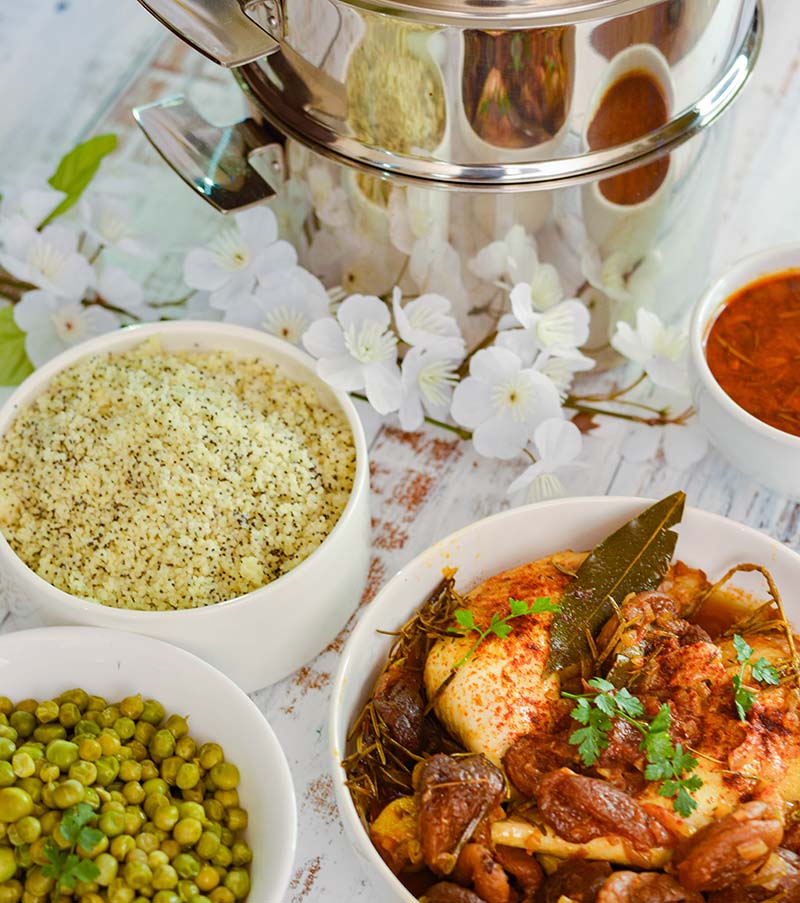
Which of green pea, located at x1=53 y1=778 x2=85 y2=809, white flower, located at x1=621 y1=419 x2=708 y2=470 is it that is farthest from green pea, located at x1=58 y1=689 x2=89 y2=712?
white flower, located at x1=621 y1=419 x2=708 y2=470

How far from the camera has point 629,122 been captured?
121 cm

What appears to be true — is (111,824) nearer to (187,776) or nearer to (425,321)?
(187,776)

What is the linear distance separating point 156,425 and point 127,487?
0.07 meters

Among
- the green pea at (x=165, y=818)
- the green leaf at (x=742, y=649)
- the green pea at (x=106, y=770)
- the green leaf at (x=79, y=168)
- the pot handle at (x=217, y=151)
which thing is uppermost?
the pot handle at (x=217, y=151)

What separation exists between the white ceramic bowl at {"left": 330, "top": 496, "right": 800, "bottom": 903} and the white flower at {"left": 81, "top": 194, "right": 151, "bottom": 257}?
23.1 inches

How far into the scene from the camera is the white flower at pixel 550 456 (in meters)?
1.32

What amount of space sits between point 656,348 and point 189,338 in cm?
54

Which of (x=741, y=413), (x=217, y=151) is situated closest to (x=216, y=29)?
(x=217, y=151)

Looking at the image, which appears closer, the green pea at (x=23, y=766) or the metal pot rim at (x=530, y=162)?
the green pea at (x=23, y=766)

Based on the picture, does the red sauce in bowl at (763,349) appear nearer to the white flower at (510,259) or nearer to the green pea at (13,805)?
the white flower at (510,259)

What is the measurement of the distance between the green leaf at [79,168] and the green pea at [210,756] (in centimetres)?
74

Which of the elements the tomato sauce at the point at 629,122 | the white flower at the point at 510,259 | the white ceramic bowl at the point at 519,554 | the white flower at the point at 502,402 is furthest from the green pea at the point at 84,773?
the tomato sauce at the point at 629,122

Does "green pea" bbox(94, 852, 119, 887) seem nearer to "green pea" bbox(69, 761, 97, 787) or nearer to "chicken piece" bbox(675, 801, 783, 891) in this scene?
"green pea" bbox(69, 761, 97, 787)

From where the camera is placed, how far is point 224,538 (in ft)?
3.90
